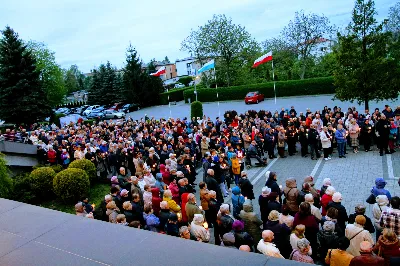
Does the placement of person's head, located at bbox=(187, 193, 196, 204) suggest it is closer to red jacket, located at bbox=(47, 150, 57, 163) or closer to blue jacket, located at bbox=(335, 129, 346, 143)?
blue jacket, located at bbox=(335, 129, 346, 143)

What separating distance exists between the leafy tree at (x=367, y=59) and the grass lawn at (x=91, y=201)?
1348cm

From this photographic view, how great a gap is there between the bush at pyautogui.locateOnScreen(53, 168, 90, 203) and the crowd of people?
5.03 feet

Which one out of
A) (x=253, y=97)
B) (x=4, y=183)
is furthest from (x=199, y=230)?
(x=253, y=97)

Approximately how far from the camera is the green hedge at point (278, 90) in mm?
38750

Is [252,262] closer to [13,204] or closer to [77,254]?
[77,254]

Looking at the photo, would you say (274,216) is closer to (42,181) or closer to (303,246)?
(303,246)

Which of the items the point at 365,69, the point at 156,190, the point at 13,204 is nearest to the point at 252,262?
the point at 13,204

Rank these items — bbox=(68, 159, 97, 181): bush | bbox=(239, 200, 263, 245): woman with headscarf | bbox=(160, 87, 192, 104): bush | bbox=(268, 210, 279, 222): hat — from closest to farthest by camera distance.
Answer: bbox=(268, 210, 279, 222): hat → bbox=(239, 200, 263, 245): woman with headscarf → bbox=(68, 159, 97, 181): bush → bbox=(160, 87, 192, 104): bush

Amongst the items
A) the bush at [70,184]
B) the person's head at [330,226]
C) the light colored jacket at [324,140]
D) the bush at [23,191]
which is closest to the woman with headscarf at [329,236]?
the person's head at [330,226]

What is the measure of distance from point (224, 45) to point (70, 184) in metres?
37.2

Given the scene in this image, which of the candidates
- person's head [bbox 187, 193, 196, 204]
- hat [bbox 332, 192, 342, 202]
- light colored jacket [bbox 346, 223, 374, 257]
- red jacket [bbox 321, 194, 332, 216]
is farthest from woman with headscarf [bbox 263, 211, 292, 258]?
person's head [bbox 187, 193, 196, 204]

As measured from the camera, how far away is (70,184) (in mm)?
12414

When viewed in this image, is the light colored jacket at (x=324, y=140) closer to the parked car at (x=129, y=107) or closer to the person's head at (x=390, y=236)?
the person's head at (x=390, y=236)

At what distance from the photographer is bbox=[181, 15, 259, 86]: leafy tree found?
45.8 metres
